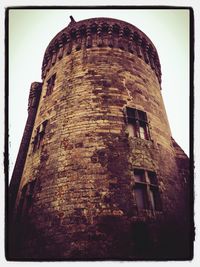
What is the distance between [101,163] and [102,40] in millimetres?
4250

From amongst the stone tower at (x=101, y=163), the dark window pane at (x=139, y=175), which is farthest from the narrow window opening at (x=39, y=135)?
the dark window pane at (x=139, y=175)

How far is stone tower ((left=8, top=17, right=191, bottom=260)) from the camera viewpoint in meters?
6.62

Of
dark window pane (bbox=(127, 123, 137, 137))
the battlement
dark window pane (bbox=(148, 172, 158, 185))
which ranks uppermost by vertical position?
the battlement

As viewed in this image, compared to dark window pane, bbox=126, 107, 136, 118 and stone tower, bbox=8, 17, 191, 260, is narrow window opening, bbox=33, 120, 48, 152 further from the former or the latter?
dark window pane, bbox=126, 107, 136, 118

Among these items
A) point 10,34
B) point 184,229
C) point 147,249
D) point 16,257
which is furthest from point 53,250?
point 10,34

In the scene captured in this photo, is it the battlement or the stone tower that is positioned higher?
the battlement

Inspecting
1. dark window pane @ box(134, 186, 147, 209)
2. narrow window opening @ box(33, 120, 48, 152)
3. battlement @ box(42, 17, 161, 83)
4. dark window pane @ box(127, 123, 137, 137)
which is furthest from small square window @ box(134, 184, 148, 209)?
battlement @ box(42, 17, 161, 83)

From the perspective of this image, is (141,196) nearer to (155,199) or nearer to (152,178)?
(155,199)

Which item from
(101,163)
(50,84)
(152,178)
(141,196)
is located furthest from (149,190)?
(50,84)

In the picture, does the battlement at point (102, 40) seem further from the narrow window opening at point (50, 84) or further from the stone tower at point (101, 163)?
the narrow window opening at point (50, 84)

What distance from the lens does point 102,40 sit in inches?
395

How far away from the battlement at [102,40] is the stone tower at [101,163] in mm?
34

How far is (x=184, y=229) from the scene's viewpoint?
243 inches

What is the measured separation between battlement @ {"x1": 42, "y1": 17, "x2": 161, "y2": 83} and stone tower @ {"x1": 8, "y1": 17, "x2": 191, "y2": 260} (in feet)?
0.11
